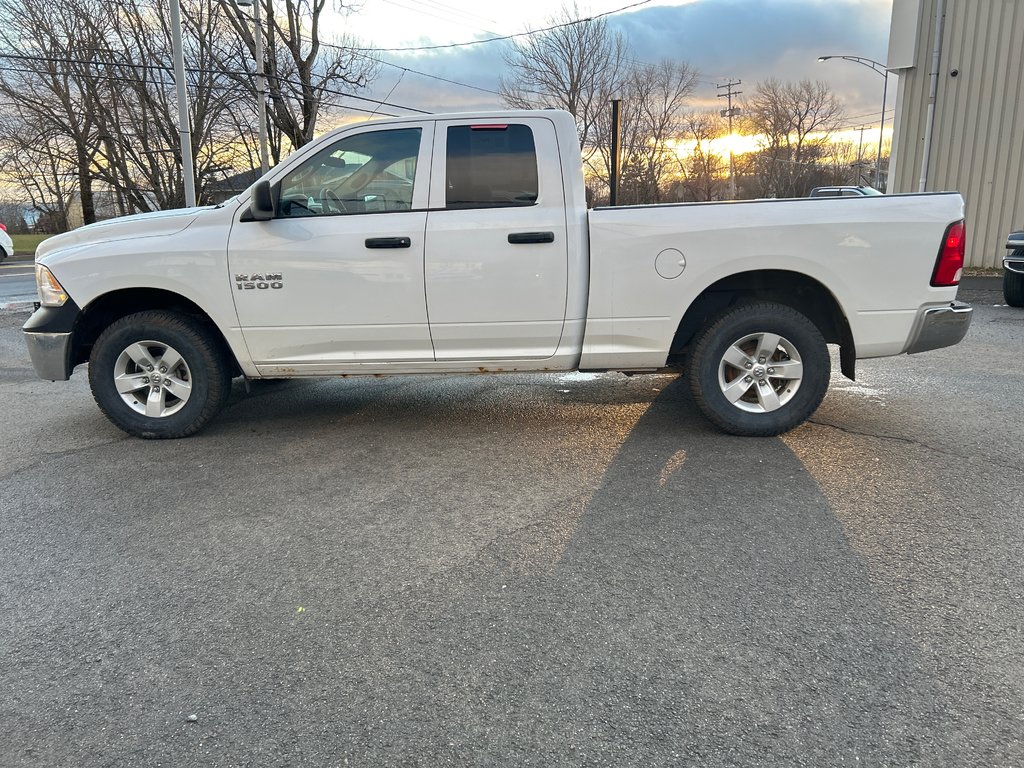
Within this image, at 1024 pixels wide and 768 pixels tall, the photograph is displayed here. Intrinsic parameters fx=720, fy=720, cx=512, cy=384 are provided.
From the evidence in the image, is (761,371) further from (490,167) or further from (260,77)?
(260,77)

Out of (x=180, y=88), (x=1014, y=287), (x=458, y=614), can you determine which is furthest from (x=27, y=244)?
(x=458, y=614)

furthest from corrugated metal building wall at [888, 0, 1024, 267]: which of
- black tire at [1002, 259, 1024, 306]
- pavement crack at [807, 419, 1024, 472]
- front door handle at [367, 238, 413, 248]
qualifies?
front door handle at [367, 238, 413, 248]

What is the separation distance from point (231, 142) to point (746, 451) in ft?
102

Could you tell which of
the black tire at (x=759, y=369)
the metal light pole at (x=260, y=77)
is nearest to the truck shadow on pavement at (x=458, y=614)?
the black tire at (x=759, y=369)

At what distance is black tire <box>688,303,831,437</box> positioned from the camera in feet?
15.4

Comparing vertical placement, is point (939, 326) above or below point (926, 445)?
above

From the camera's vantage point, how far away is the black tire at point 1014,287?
423 inches

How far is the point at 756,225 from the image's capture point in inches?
176

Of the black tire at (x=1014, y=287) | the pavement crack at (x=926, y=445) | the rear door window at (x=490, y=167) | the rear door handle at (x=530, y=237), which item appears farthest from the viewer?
the black tire at (x=1014, y=287)

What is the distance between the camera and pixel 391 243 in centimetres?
461

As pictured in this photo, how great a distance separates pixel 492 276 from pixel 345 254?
0.96 m

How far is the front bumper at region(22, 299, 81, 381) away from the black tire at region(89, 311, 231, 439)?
17 cm

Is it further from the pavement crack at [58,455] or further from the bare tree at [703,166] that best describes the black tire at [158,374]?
the bare tree at [703,166]

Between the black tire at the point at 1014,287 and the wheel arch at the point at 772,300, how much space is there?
25.5 ft
